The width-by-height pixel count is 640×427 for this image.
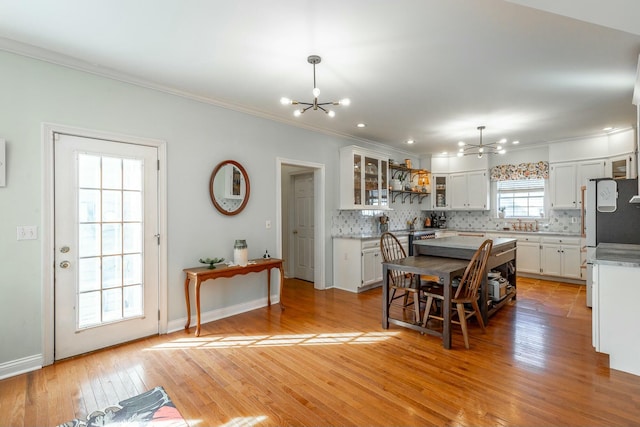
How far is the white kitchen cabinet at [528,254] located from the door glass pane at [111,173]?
649 centimetres

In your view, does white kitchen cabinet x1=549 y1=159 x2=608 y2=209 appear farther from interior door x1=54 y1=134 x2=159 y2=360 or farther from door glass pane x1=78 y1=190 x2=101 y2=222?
door glass pane x1=78 y1=190 x2=101 y2=222

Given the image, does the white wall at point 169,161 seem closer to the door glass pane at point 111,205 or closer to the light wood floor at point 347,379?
the door glass pane at point 111,205

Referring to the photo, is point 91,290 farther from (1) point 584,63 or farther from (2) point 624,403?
(1) point 584,63

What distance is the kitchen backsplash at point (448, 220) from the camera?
560 centimetres

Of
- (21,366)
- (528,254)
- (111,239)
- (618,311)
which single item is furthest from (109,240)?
(528,254)

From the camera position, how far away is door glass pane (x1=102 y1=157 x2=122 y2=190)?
3.00 meters

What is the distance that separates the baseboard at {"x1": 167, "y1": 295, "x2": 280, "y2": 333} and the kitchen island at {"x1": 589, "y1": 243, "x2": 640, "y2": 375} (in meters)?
3.50

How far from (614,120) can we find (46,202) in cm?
692

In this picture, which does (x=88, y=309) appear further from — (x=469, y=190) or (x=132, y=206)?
(x=469, y=190)

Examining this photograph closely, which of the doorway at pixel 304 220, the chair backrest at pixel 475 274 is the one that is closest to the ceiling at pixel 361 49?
the doorway at pixel 304 220

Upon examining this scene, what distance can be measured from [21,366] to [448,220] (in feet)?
24.4

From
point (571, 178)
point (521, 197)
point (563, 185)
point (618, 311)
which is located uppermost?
point (571, 178)

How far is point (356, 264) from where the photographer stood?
16.6 ft

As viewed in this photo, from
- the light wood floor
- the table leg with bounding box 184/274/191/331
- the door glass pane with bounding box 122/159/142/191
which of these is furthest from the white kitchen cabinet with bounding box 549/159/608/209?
the door glass pane with bounding box 122/159/142/191
